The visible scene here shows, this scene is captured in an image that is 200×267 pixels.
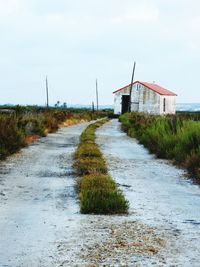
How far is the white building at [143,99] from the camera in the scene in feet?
218

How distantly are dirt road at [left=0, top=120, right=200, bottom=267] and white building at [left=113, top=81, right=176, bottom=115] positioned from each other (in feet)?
175

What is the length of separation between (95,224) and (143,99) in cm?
6078

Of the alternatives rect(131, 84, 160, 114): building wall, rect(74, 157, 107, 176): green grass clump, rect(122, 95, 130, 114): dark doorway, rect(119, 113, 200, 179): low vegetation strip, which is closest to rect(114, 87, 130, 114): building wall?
rect(122, 95, 130, 114): dark doorway

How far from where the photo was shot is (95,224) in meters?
7.32

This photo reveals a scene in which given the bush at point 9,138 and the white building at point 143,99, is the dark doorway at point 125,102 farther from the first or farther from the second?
the bush at point 9,138

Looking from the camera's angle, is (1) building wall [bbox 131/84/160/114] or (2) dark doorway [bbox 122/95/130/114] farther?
(2) dark doorway [bbox 122/95/130/114]

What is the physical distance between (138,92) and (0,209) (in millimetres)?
60112

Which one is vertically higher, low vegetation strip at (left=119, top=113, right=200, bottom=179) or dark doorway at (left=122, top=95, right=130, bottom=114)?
dark doorway at (left=122, top=95, right=130, bottom=114)

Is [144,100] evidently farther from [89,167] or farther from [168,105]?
[89,167]

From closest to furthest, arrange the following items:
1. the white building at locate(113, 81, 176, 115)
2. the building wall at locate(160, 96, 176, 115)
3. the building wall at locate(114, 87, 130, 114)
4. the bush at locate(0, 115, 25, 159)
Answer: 1. the bush at locate(0, 115, 25, 159)
2. the white building at locate(113, 81, 176, 115)
3. the building wall at locate(160, 96, 176, 115)
4. the building wall at locate(114, 87, 130, 114)

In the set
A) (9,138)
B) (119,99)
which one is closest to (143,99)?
(119,99)

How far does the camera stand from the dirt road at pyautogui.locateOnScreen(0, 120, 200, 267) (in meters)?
5.78

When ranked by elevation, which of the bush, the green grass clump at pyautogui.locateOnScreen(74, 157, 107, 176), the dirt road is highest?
the bush

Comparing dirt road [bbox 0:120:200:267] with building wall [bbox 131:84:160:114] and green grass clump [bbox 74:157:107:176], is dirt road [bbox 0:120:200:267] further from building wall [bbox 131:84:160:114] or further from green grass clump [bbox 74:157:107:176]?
building wall [bbox 131:84:160:114]
